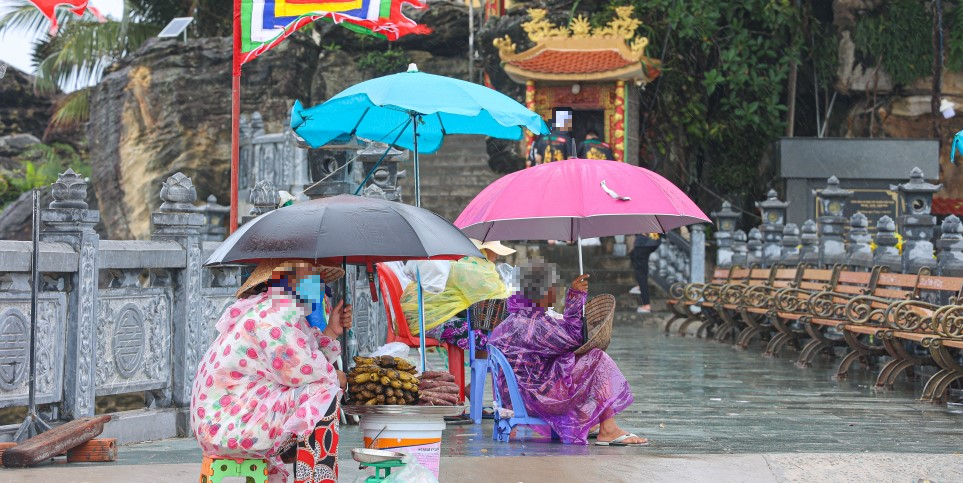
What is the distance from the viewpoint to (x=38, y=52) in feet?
117

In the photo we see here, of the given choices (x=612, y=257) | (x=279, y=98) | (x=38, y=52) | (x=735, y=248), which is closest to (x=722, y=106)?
(x=612, y=257)

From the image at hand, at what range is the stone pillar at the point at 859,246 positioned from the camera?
47.4 feet

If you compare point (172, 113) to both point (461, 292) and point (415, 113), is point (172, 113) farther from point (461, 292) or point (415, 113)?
point (415, 113)

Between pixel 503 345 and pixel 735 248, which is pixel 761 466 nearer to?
pixel 503 345

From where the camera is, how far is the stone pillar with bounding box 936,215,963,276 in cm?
1230

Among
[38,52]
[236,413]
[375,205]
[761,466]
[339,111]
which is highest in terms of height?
[38,52]

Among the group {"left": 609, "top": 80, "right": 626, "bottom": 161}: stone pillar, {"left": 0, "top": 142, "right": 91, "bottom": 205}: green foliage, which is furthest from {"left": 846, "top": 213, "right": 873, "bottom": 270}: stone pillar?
{"left": 0, "top": 142, "right": 91, "bottom": 205}: green foliage

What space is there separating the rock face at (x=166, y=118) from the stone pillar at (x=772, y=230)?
14.4 metres

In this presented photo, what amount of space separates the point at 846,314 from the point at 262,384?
8394 millimetres

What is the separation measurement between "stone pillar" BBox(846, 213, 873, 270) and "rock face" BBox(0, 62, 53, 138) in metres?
28.2

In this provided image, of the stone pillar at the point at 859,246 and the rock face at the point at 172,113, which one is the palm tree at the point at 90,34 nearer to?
the rock face at the point at 172,113

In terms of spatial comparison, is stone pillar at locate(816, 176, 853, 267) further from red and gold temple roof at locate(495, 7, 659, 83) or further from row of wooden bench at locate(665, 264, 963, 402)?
red and gold temple roof at locate(495, 7, 659, 83)

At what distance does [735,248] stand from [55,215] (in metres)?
15.1

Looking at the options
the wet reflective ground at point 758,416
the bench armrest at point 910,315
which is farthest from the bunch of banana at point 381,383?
the bench armrest at point 910,315
